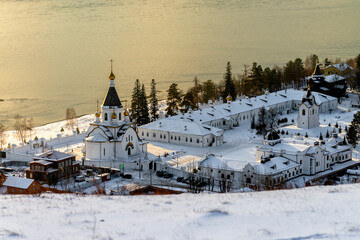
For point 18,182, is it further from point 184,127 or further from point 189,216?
point 189,216

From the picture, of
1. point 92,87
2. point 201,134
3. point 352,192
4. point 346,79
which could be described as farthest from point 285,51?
point 352,192

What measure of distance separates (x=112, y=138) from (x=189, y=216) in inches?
727

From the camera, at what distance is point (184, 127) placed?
35438 millimetres

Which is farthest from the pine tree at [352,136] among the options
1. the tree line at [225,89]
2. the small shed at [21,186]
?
the small shed at [21,186]

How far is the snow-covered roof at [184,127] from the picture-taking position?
115ft

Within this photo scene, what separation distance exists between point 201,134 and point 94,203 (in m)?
20.8

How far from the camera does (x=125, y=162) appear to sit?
97.3ft

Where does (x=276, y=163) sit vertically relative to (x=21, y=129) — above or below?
above

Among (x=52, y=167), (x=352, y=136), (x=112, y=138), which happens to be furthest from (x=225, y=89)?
(x=52, y=167)

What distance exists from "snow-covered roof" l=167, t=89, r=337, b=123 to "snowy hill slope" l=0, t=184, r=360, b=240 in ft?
77.8

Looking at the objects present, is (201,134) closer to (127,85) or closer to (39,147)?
(39,147)

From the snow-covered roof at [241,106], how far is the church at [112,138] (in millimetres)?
7332

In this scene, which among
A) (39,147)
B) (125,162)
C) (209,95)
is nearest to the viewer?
(125,162)

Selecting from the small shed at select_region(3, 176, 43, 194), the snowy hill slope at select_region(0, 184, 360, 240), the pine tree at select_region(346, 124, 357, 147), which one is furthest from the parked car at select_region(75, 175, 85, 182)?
the pine tree at select_region(346, 124, 357, 147)
